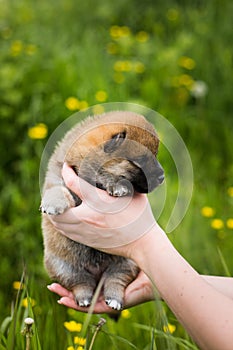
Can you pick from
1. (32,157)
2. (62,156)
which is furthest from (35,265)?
(62,156)

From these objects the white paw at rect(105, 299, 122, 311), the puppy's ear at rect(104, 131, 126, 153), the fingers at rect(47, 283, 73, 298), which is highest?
the puppy's ear at rect(104, 131, 126, 153)

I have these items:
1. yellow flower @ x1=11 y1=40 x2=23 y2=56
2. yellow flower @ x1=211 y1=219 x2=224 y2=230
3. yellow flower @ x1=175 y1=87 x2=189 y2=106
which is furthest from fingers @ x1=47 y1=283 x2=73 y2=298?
yellow flower @ x1=175 y1=87 x2=189 y2=106

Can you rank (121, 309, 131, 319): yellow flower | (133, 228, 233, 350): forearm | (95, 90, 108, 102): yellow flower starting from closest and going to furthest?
(133, 228, 233, 350): forearm
(121, 309, 131, 319): yellow flower
(95, 90, 108, 102): yellow flower

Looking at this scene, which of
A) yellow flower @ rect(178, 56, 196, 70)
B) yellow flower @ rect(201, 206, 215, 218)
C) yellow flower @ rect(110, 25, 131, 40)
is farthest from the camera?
yellow flower @ rect(110, 25, 131, 40)

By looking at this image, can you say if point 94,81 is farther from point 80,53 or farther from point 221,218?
point 221,218

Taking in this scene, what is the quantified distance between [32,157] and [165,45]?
193 cm

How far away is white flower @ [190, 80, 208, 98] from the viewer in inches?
181

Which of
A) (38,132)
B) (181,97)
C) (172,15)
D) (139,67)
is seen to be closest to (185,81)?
(181,97)

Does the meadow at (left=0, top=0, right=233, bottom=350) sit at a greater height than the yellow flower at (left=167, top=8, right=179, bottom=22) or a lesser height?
lesser

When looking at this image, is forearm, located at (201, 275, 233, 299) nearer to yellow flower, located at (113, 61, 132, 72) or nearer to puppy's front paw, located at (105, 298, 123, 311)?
puppy's front paw, located at (105, 298, 123, 311)

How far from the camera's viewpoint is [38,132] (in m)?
3.61

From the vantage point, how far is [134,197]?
2.02m

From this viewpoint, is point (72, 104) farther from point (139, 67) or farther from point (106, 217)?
point (106, 217)

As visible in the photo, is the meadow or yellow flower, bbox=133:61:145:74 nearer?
the meadow
